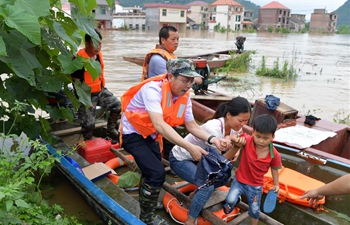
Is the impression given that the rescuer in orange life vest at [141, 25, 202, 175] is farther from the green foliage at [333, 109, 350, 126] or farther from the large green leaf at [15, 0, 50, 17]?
the green foliage at [333, 109, 350, 126]

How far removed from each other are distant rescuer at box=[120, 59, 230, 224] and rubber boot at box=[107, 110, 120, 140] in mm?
1850

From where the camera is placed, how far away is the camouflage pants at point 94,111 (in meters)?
4.35

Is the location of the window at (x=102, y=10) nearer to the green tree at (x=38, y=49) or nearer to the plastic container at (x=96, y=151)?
the plastic container at (x=96, y=151)

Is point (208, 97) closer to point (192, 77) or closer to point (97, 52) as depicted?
point (97, 52)

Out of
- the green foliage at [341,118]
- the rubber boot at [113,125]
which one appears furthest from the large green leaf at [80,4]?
the green foliage at [341,118]

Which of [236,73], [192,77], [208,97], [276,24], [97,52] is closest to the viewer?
[192,77]

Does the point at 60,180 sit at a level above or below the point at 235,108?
below

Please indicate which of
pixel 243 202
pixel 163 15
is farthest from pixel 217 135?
pixel 163 15

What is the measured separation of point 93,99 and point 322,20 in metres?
→ 80.8

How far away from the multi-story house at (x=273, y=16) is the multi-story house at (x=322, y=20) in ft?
21.8

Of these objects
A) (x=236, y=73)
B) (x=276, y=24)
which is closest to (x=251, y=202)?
(x=236, y=73)

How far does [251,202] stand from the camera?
9.10 feet

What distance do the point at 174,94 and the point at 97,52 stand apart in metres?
1.78

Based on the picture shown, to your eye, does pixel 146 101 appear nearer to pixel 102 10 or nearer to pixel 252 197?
pixel 252 197
